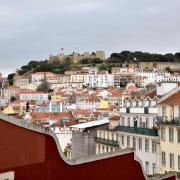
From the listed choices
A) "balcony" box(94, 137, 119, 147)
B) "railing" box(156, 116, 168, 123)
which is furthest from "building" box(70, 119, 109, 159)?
"railing" box(156, 116, 168, 123)

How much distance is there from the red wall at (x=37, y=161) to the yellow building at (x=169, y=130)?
1534cm

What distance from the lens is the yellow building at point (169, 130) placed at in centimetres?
3065

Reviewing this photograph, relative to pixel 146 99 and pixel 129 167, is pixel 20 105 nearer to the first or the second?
pixel 146 99

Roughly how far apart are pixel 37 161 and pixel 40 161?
0.13m

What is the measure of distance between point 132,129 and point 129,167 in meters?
20.6

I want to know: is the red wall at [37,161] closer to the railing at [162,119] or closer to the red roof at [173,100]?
the red roof at [173,100]

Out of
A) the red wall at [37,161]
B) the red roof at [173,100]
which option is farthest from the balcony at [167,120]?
the red wall at [37,161]

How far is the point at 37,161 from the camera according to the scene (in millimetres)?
13695

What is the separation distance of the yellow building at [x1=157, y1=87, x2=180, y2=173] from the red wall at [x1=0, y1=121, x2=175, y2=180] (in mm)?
15341

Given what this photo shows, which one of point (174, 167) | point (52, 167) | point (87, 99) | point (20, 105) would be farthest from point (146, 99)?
point (20, 105)

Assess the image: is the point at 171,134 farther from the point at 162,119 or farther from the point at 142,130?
the point at 142,130

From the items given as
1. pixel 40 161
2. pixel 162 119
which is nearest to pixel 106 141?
pixel 162 119

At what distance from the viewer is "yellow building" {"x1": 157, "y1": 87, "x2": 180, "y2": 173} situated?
30655 mm

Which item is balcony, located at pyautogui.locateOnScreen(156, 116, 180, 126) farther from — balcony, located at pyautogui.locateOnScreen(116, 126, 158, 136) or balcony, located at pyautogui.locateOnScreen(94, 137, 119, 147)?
balcony, located at pyautogui.locateOnScreen(94, 137, 119, 147)
